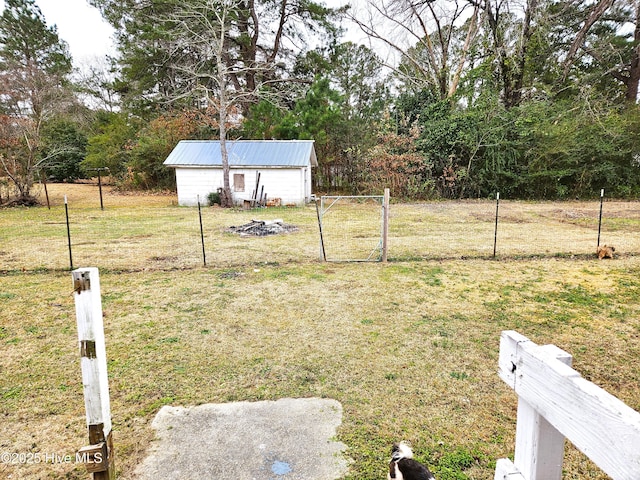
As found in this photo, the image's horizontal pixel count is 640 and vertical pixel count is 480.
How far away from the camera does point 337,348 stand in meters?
3.57

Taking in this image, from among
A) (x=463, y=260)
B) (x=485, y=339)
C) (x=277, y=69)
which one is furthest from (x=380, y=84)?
(x=485, y=339)

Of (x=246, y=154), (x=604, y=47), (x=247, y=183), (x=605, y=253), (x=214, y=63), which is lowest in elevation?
(x=605, y=253)

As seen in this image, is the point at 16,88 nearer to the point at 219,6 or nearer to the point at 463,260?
the point at 219,6

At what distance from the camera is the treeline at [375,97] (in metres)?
15.7

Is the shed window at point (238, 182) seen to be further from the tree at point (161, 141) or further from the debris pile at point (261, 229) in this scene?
the debris pile at point (261, 229)

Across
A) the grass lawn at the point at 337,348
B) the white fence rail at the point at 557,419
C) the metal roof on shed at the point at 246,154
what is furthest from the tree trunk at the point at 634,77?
the white fence rail at the point at 557,419

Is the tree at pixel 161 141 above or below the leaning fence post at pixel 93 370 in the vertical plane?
above

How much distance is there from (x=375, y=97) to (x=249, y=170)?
35.0 ft

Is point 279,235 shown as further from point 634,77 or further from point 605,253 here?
point 634,77

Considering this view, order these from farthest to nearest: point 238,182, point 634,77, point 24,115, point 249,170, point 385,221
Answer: point 634,77
point 238,182
point 24,115
point 249,170
point 385,221

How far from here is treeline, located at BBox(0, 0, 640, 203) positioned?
15.7 meters

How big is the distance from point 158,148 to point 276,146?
741 centimetres

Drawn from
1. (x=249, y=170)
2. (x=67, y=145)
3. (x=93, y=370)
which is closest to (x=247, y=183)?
(x=249, y=170)

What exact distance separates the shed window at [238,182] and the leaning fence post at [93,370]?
15.2 metres
